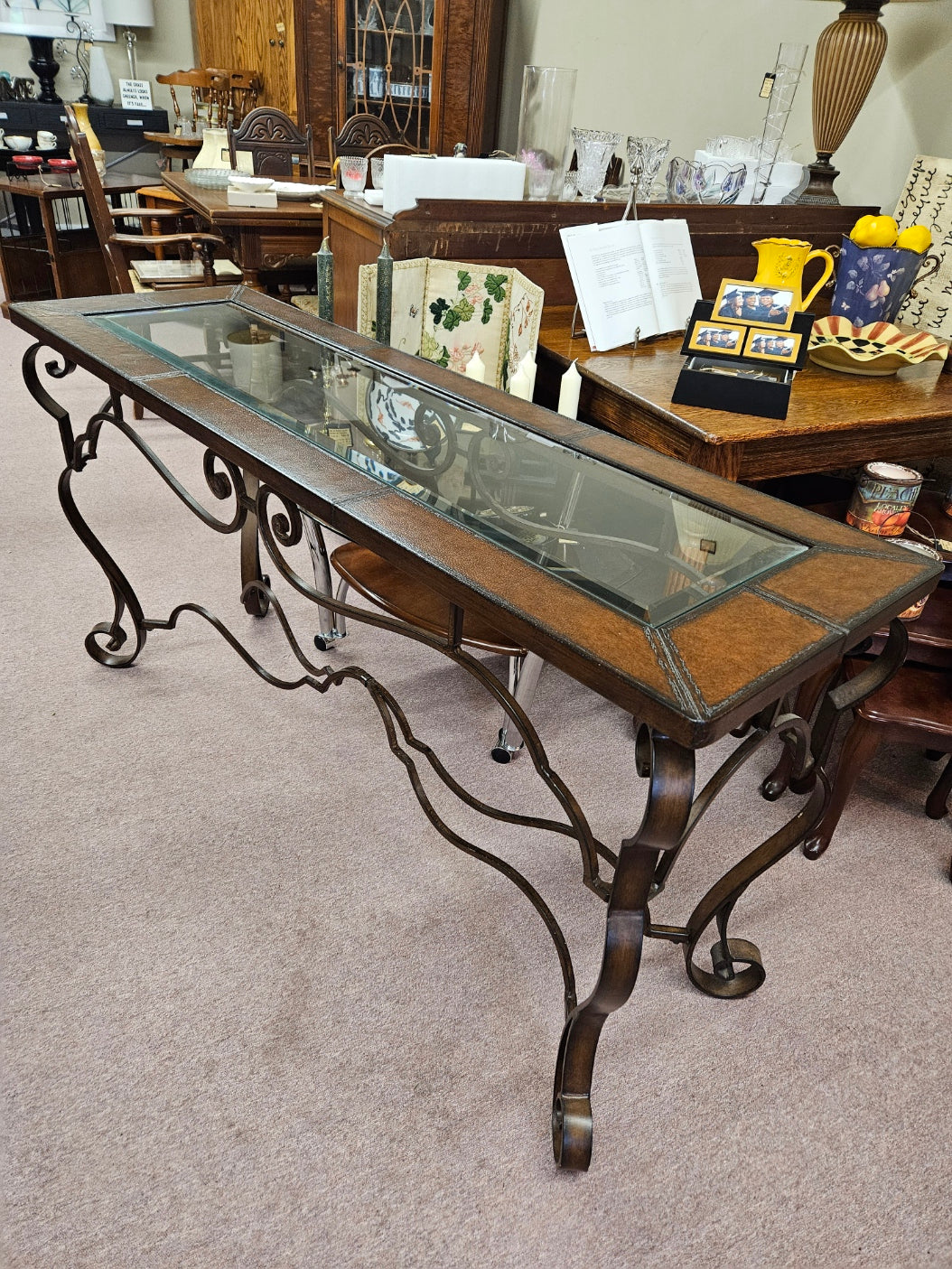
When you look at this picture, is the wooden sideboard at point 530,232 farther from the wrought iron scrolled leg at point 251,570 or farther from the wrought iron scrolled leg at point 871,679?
the wrought iron scrolled leg at point 871,679

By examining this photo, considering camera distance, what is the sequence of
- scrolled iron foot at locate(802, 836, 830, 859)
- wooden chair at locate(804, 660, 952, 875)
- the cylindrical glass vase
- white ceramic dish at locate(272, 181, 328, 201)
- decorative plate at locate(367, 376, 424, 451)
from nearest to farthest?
decorative plate at locate(367, 376, 424, 451) < wooden chair at locate(804, 660, 952, 875) < scrolled iron foot at locate(802, 836, 830, 859) < the cylindrical glass vase < white ceramic dish at locate(272, 181, 328, 201)

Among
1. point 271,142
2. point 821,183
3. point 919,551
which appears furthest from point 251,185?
point 919,551

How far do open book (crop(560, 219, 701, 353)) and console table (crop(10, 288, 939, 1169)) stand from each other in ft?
1.91

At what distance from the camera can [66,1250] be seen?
106 cm

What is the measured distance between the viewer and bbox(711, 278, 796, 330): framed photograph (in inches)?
70.1

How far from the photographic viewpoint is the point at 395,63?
4.86 meters

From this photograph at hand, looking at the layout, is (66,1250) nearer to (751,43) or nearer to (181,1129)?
(181,1129)

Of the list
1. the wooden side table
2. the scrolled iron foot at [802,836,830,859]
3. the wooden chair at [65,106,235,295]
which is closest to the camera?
the scrolled iron foot at [802,836,830,859]

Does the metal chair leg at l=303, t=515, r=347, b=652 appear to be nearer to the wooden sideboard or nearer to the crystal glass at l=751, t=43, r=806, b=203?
the wooden sideboard

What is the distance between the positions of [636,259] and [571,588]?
1.42 m

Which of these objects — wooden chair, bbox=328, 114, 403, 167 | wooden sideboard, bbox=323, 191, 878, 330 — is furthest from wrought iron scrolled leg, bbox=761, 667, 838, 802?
wooden chair, bbox=328, 114, 403, 167

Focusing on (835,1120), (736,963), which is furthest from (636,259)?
(835,1120)

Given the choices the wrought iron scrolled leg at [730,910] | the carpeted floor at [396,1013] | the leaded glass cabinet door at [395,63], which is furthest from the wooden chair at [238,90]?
the wrought iron scrolled leg at [730,910]

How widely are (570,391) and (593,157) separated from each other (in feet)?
3.00
